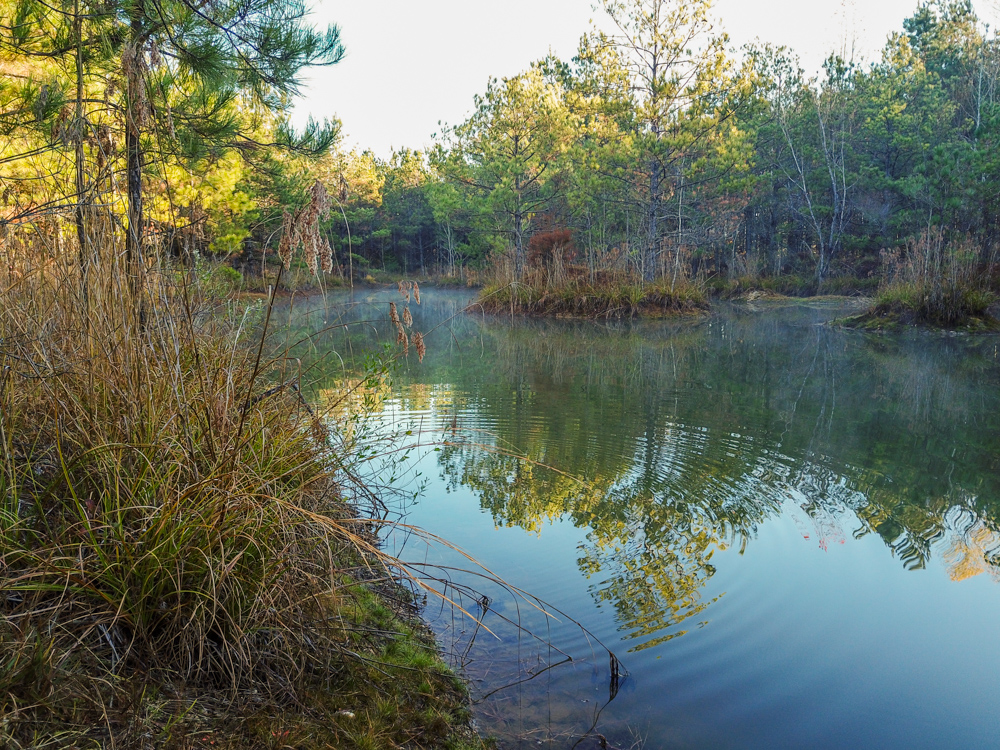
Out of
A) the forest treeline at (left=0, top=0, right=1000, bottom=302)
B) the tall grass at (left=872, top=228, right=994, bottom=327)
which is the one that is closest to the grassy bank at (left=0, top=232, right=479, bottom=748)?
the forest treeline at (left=0, top=0, right=1000, bottom=302)

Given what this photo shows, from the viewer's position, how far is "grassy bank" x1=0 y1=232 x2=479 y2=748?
5.50 feet

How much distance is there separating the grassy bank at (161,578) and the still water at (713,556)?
495mm

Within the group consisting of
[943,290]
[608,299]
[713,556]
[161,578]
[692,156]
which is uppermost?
[692,156]

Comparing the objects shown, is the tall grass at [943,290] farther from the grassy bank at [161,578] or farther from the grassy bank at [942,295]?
the grassy bank at [161,578]

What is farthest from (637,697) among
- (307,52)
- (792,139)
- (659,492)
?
(792,139)

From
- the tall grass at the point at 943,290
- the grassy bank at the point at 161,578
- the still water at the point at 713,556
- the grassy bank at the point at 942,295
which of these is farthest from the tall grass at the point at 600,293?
the grassy bank at the point at 161,578

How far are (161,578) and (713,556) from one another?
281cm

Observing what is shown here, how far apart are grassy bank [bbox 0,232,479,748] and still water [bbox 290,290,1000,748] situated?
495mm

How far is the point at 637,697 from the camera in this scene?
249 centimetres

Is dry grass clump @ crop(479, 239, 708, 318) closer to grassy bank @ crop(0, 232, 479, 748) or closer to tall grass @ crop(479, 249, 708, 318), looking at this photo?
tall grass @ crop(479, 249, 708, 318)

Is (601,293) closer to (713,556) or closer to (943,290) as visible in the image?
(943,290)

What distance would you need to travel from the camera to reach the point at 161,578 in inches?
76.2

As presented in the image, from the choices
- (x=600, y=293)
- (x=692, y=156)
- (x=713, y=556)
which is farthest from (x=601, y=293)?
(x=713, y=556)

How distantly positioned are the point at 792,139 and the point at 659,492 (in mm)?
26956
